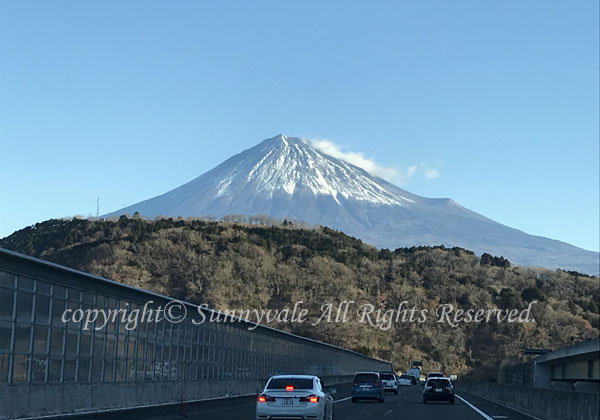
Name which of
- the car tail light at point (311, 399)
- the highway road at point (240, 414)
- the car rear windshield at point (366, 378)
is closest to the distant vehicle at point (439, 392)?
the car rear windshield at point (366, 378)

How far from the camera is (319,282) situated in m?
145

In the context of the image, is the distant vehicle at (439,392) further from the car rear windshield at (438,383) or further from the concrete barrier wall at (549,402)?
the concrete barrier wall at (549,402)

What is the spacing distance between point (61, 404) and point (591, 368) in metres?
40.3

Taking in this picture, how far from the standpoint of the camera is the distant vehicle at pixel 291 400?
23125 mm

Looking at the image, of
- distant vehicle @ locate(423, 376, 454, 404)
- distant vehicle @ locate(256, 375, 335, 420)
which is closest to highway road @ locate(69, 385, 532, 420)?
distant vehicle @ locate(256, 375, 335, 420)

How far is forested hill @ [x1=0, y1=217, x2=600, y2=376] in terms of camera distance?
5133 inches

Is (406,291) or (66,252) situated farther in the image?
(406,291)

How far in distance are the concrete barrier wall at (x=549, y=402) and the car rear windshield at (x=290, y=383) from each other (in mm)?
7007

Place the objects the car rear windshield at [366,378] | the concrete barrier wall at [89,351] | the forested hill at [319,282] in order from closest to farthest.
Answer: the concrete barrier wall at [89,351]
the car rear windshield at [366,378]
the forested hill at [319,282]

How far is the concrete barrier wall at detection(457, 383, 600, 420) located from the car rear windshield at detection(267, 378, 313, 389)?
7.01 meters

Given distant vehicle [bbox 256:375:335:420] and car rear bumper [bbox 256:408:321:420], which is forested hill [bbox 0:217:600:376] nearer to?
distant vehicle [bbox 256:375:335:420]

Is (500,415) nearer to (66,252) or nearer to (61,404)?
(61,404)

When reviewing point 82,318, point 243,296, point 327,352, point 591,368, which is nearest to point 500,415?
point 82,318

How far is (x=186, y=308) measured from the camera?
38.4 meters
